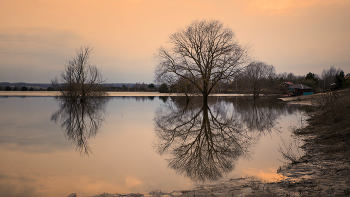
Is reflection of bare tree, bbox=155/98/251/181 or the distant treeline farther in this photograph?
the distant treeline

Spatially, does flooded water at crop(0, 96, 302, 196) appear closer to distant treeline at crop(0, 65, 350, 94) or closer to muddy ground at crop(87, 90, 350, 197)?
muddy ground at crop(87, 90, 350, 197)

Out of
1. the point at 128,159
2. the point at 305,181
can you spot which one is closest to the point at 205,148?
the point at 128,159

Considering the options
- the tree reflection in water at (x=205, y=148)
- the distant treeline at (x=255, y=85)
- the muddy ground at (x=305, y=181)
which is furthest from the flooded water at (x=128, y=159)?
the distant treeline at (x=255, y=85)

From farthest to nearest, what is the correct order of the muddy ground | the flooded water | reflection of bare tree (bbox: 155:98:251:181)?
reflection of bare tree (bbox: 155:98:251:181) → the flooded water → the muddy ground

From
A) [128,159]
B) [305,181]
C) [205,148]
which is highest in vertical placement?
[305,181]

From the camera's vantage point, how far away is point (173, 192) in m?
4.61

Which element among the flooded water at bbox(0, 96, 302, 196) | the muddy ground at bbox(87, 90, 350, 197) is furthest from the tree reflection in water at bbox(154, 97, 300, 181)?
the muddy ground at bbox(87, 90, 350, 197)

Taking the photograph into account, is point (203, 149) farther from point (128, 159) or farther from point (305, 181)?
point (305, 181)

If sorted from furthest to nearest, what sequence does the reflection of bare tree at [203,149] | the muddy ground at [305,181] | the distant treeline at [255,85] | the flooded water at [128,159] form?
1. the distant treeline at [255,85]
2. the reflection of bare tree at [203,149]
3. the flooded water at [128,159]
4. the muddy ground at [305,181]

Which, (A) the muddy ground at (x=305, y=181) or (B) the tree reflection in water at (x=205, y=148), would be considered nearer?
(A) the muddy ground at (x=305, y=181)

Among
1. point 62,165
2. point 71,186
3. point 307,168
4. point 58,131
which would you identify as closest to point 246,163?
point 307,168

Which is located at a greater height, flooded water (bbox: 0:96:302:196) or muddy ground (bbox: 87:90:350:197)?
muddy ground (bbox: 87:90:350:197)

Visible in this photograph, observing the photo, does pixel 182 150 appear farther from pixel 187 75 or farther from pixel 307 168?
pixel 187 75

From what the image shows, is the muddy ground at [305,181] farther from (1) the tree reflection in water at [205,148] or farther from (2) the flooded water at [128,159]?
(1) the tree reflection in water at [205,148]
